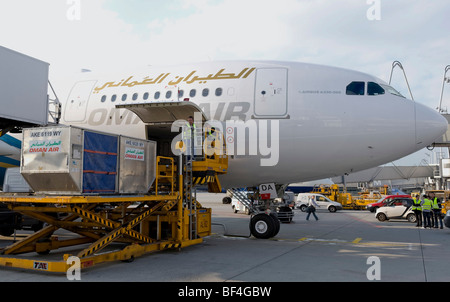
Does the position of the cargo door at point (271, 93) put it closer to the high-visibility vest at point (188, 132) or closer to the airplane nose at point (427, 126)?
the high-visibility vest at point (188, 132)

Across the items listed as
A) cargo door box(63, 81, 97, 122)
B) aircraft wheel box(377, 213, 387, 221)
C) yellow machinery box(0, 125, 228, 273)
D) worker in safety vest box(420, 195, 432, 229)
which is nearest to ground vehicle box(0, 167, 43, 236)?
yellow machinery box(0, 125, 228, 273)

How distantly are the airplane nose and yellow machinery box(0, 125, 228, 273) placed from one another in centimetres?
560

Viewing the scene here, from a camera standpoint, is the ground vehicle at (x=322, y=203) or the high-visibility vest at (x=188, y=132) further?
the ground vehicle at (x=322, y=203)

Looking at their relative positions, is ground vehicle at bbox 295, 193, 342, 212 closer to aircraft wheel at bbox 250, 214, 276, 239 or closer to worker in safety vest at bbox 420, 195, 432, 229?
worker in safety vest at bbox 420, 195, 432, 229

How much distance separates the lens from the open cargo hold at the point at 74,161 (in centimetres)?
738

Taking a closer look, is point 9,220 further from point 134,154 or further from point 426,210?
point 426,210

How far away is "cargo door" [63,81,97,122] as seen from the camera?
43.2ft

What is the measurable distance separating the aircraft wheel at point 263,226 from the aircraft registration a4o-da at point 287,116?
1.20 metres

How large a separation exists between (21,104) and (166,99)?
406cm

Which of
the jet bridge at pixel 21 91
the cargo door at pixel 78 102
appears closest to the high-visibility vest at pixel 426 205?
the cargo door at pixel 78 102

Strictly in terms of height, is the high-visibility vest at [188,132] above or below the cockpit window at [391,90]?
below
